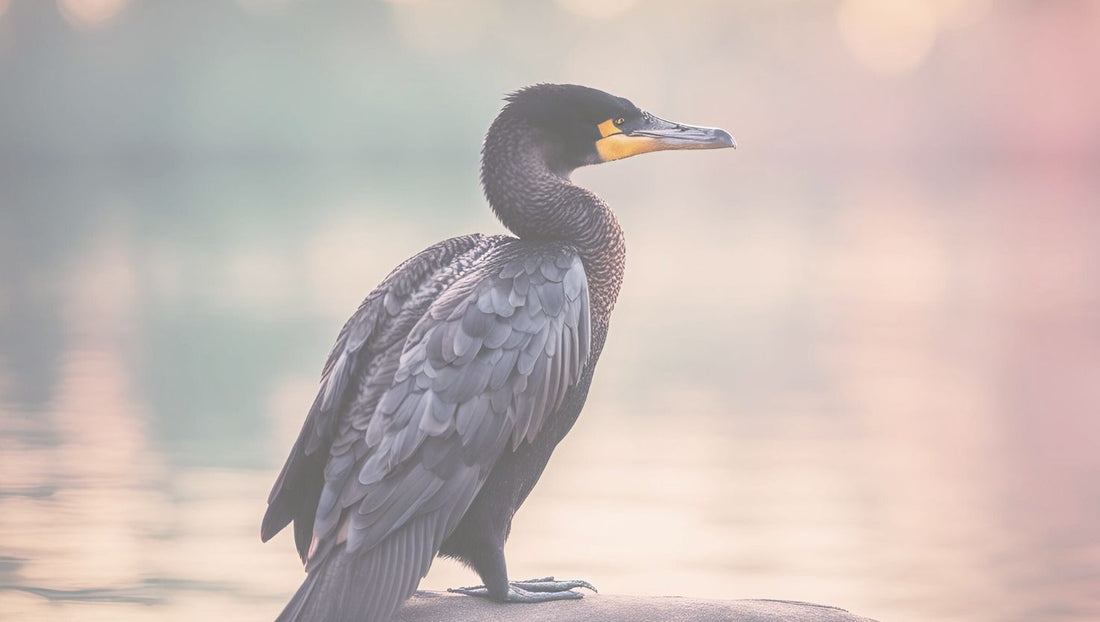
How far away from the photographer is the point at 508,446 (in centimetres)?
517

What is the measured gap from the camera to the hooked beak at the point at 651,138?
5.63 m

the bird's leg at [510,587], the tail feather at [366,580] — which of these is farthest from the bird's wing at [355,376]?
the bird's leg at [510,587]

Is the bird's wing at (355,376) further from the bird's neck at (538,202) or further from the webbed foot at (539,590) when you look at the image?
the webbed foot at (539,590)

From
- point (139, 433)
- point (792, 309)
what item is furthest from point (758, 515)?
point (792, 309)

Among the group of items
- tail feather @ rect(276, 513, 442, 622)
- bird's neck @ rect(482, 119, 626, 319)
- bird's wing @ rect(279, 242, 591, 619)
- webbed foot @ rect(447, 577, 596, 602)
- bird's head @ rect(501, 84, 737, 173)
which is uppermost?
bird's head @ rect(501, 84, 737, 173)

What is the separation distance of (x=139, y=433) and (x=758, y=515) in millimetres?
4709

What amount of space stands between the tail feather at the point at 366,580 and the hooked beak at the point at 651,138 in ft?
4.95

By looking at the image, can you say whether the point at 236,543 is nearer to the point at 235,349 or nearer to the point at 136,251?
the point at 235,349

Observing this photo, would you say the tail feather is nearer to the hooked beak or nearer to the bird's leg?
the bird's leg

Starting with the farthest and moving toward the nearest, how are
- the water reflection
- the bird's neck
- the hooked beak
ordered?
1. the water reflection
2. the hooked beak
3. the bird's neck

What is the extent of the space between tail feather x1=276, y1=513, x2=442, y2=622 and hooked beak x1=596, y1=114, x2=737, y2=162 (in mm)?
1509

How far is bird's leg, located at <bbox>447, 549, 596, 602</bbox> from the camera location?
5.23 meters

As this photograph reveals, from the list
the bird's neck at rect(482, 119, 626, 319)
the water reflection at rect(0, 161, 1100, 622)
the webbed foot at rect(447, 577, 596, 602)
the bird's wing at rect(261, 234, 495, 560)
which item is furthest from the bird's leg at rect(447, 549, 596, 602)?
the water reflection at rect(0, 161, 1100, 622)

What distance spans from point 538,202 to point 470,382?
733 mm
